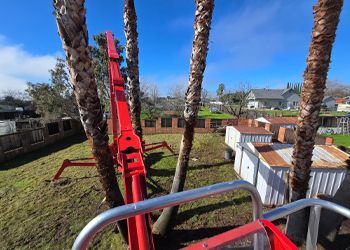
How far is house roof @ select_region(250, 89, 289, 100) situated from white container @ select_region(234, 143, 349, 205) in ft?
184

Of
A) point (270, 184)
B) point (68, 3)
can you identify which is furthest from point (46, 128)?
point (270, 184)

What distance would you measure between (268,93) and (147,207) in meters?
67.1

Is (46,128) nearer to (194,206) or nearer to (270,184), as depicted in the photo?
(194,206)

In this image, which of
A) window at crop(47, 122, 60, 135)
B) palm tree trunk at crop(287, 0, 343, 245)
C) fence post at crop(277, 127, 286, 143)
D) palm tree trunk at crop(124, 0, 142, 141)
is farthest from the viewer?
Result: window at crop(47, 122, 60, 135)

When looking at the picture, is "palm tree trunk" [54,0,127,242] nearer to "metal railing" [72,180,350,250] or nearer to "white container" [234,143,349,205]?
"metal railing" [72,180,350,250]

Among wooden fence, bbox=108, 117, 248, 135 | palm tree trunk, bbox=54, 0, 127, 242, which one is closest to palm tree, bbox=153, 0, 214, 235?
palm tree trunk, bbox=54, 0, 127, 242

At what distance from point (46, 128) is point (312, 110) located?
55.8ft

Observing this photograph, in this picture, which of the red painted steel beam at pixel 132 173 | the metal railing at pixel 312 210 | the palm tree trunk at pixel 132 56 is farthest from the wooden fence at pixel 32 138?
the metal railing at pixel 312 210

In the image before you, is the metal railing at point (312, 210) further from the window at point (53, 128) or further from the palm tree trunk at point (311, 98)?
the window at point (53, 128)

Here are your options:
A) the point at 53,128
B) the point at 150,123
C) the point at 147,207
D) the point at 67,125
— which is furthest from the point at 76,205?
the point at 67,125

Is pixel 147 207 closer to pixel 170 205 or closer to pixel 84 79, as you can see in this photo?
pixel 170 205

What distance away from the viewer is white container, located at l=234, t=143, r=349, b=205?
21.1 feet

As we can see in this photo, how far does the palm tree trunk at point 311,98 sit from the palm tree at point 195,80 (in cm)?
223

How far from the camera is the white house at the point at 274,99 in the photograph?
58.7 metres
